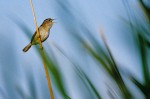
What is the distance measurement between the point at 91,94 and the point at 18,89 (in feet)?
0.74

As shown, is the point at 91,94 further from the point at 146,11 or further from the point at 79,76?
the point at 146,11

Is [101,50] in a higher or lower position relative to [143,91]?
higher

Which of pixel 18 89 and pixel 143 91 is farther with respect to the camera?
pixel 18 89

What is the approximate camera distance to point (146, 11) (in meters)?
0.50

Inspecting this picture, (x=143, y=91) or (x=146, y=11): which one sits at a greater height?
(x=146, y=11)

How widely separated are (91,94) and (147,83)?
124 millimetres

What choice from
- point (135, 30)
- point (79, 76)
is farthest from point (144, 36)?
point (79, 76)

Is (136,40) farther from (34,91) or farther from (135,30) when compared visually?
(34,91)

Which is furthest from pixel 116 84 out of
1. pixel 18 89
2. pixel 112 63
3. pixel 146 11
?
pixel 18 89

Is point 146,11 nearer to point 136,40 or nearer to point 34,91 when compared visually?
point 136,40

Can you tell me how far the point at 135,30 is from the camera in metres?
0.49

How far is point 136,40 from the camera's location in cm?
46

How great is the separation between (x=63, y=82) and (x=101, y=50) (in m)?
0.10

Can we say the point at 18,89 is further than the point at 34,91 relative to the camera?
Yes
